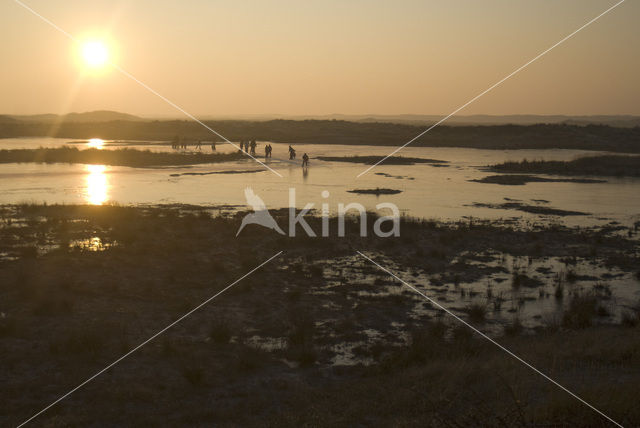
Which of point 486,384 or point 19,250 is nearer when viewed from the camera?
point 486,384

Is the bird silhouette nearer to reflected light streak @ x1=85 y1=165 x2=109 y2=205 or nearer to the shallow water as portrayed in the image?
the shallow water

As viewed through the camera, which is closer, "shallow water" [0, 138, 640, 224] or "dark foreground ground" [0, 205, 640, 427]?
"dark foreground ground" [0, 205, 640, 427]

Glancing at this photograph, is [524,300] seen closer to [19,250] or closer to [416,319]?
[416,319]

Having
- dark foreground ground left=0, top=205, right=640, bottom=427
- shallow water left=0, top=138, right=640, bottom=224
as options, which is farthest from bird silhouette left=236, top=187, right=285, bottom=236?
dark foreground ground left=0, top=205, right=640, bottom=427

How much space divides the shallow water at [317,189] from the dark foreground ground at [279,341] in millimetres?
9143

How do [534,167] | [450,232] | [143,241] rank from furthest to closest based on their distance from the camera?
[534,167] → [450,232] → [143,241]

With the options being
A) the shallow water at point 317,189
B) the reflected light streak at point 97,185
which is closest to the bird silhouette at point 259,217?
the shallow water at point 317,189

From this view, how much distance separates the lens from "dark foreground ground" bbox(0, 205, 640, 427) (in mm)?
8961

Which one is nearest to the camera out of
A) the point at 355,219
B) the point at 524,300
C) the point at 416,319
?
the point at 416,319

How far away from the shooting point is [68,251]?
19078 mm

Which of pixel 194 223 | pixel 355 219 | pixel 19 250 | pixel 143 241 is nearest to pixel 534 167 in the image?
pixel 355 219

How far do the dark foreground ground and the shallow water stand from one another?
9.14 metres

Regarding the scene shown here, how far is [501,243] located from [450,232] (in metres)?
2.33

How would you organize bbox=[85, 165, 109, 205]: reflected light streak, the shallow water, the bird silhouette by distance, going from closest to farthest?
the bird silhouette, the shallow water, bbox=[85, 165, 109, 205]: reflected light streak
